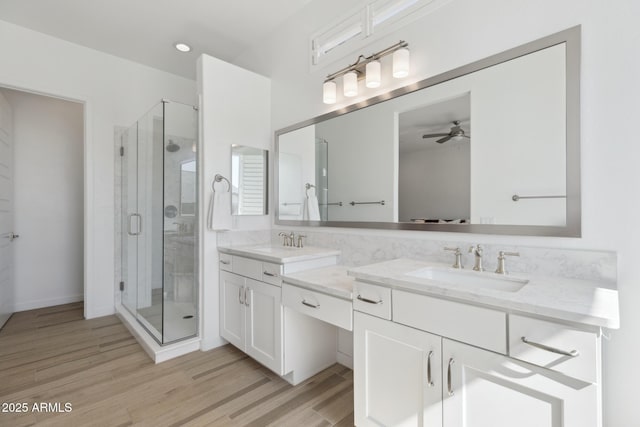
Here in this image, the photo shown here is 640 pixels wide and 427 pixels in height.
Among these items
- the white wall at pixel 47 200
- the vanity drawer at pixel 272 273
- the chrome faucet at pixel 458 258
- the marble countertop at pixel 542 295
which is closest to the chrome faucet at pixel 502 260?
the marble countertop at pixel 542 295

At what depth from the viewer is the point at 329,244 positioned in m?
2.44

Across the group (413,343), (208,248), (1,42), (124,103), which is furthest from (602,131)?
(1,42)

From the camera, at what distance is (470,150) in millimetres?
1636

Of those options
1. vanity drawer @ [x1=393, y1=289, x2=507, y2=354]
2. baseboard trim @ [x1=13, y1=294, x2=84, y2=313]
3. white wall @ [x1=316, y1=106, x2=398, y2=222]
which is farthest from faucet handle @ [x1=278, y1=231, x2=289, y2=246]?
baseboard trim @ [x1=13, y1=294, x2=84, y2=313]

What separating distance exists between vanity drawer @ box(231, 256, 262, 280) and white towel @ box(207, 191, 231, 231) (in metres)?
0.32

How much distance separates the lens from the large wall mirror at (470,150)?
1360 mm

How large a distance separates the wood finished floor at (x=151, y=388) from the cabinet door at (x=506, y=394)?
2.60ft

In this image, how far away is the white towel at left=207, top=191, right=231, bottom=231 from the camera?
2.50 meters

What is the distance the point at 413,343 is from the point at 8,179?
4.25 meters

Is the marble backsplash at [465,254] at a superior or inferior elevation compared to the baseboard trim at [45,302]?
superior

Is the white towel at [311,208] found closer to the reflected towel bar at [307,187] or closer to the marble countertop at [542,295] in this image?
the reflected towel bar at [307,187]

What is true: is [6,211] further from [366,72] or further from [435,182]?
[435,182]

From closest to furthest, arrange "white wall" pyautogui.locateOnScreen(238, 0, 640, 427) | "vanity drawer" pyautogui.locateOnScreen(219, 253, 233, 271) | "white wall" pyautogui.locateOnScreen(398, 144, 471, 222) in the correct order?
"white wall" pyautogui.locateOnScreen(238, 0, 640, 427), "white wall" pyautogui.locateOnScreen(398, 144, 471, 222), "vanity drawer" pyautogui.locateOnScreen(219, 253, 233, 271)

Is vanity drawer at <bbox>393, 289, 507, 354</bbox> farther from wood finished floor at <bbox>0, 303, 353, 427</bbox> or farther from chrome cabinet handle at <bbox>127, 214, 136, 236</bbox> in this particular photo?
chrome cabinet handle at <bbox>127, 214, 136, 236</bbox>
